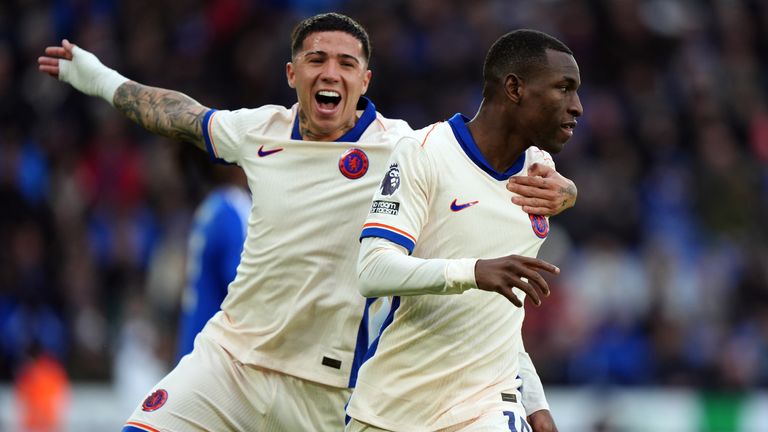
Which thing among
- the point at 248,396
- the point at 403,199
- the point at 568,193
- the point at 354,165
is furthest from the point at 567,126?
the point at 248,396

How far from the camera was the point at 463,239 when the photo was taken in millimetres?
5266

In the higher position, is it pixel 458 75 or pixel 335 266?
pixel 458 75

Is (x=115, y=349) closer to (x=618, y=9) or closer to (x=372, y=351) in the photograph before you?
(x=618, y=9)

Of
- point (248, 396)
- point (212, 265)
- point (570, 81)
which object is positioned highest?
point (570, 81)

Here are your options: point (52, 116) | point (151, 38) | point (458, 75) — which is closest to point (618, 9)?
point (458, 75)

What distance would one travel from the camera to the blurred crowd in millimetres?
13562

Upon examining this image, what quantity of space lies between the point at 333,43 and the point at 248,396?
1.62 meters

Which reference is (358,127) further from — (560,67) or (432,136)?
(560,67)

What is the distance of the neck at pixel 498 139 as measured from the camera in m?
5.39

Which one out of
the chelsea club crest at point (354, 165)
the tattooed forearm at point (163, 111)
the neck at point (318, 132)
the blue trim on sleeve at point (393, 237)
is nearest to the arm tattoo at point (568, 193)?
the blue trim on sleeve at point (393, 237)

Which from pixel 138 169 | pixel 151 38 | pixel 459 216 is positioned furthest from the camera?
pixel 151 38

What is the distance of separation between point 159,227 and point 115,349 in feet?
4.64

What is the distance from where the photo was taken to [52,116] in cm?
1540

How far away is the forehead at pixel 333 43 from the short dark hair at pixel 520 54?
77cm
